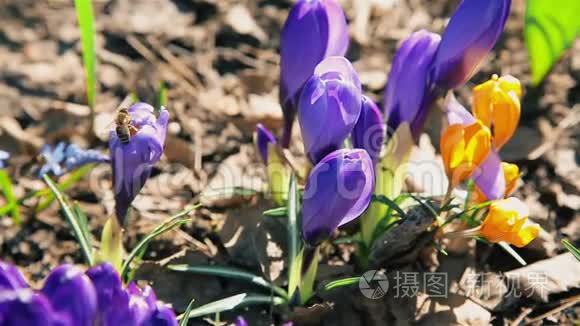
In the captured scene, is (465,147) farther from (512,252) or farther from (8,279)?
(8,279)

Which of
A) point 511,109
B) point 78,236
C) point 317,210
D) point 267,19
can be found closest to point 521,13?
point 267,19

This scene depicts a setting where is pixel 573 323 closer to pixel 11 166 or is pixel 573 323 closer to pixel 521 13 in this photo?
pixel 521 13

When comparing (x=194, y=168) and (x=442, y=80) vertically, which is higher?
(x=442, y=80)

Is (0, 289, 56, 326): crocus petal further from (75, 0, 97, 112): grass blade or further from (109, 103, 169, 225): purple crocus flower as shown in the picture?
(75, 0, 97, 112): grass blade

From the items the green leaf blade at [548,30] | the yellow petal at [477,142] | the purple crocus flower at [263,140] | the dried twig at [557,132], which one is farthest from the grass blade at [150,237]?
the green leaf blade at [548,30]

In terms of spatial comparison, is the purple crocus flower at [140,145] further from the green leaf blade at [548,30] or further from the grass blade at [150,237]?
the green leaf blade at [548,30]

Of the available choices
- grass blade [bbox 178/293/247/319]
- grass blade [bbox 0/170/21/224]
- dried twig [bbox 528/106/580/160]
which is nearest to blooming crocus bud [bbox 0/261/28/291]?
grass blade [bbox 178/293/247/319]

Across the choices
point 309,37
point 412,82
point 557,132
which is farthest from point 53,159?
point 557,132
